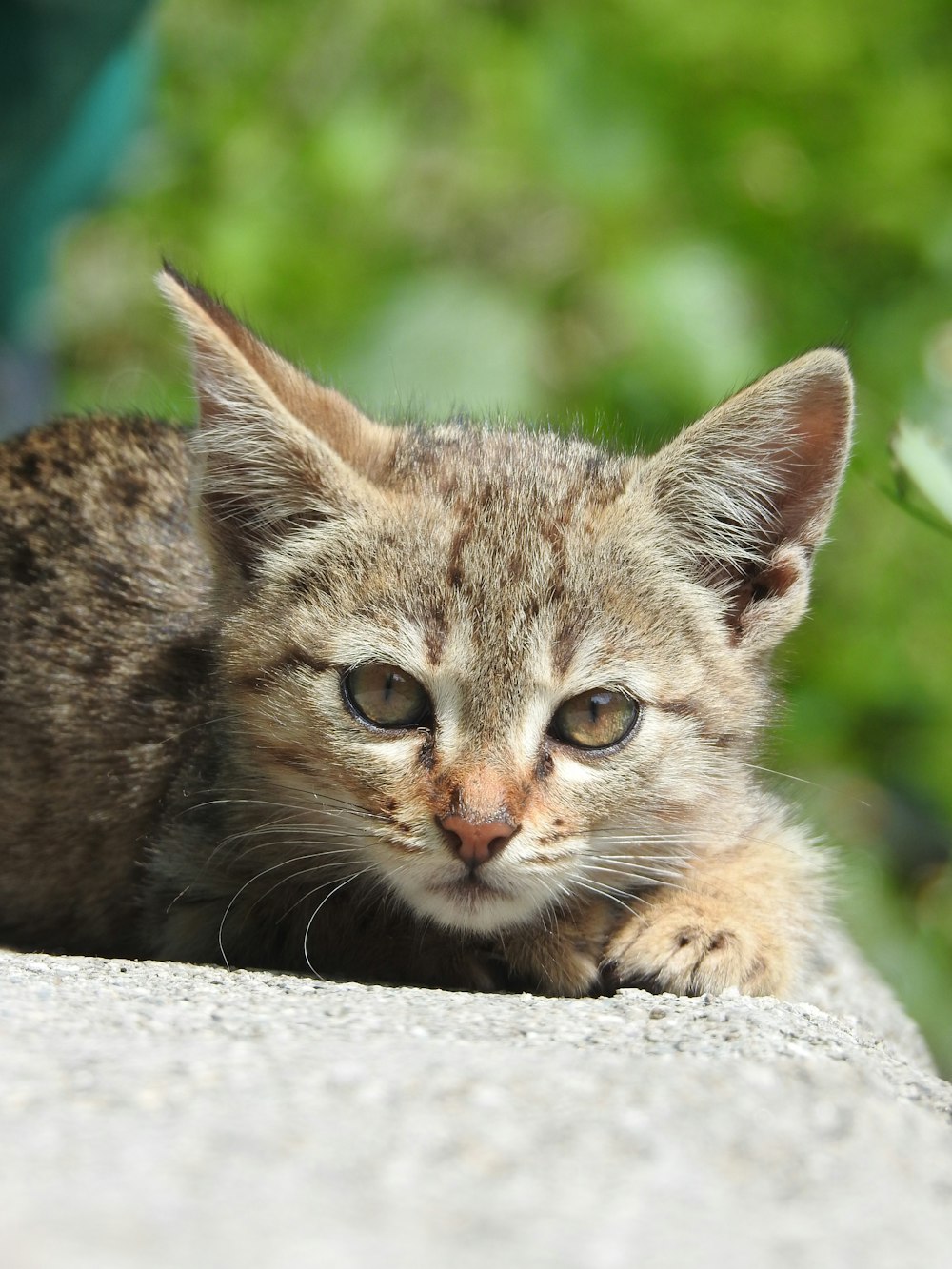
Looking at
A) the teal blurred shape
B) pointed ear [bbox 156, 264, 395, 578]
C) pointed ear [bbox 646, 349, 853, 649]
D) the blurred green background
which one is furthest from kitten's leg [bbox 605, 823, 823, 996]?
the teal blurred shape

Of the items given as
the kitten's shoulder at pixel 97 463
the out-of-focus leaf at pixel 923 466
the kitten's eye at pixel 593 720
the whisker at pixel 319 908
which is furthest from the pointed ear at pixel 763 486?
the kitten's shoulder at pixel 97 463

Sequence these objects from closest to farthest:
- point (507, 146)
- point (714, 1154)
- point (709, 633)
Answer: point (714, 1154)
point (709, 633)
point (507, 146)

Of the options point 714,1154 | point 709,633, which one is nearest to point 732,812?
point 709,633

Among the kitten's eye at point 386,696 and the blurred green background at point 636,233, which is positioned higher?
the blurred green background at point 636,233

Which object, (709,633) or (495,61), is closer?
(709,633)

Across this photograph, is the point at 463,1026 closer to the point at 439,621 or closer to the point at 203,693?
the point at 439,621

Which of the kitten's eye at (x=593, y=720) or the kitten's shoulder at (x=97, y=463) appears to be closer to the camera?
the kitten's eye at (x=593, y=720)

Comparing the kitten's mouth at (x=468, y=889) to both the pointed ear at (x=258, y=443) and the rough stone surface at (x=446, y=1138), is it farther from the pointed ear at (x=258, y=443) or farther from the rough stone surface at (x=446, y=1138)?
the pointed ear at (x=258, y=443)
